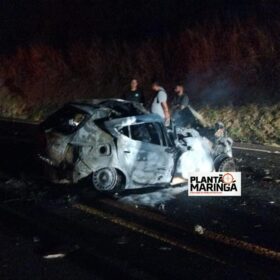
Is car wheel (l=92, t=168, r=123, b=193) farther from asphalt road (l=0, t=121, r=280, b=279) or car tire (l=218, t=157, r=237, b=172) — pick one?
car tire (l=218, t=157, r=237, b=172)

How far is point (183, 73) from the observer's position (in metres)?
21.4

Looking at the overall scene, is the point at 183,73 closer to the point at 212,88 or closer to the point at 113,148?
the point at 212,88

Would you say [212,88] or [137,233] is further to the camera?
[212,88]

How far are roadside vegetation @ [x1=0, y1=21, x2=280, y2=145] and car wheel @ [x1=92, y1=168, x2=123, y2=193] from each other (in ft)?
24.8

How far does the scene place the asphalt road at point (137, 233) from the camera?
542cm

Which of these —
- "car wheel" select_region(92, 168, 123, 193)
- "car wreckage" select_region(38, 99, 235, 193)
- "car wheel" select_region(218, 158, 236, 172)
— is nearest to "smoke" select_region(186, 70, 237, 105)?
"car wheel" select_region(218, 158, 236, 172)

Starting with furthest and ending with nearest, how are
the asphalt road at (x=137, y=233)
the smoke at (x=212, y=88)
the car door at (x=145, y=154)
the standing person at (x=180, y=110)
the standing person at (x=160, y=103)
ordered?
1. the smoke at (x=212, y=88)
2. the standing person at (x=160, y=103)
3. the standing person at (x=180, y=110)
4. the car door at (x=145, y=154)
5. the asphalt road at (x=137, y=233)

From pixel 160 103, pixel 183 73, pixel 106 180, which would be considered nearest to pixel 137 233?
pixel 106 180

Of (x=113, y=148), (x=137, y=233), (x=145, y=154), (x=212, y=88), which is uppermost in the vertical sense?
(x=212, y=88)

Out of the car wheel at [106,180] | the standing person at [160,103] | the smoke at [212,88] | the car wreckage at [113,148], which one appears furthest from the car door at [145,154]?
the smoke at [212,88]

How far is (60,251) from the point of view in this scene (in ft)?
19.4

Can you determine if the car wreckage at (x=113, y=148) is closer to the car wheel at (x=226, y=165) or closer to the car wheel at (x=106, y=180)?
the car wheel at (x=106, y=180)

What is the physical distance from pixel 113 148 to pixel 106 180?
50 cm

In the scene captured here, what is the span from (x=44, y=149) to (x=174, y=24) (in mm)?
18076
